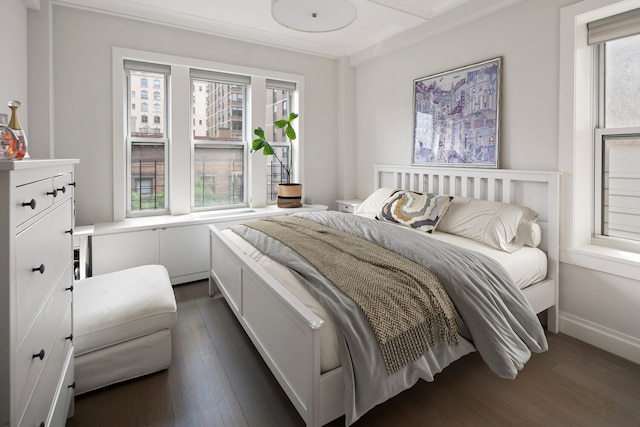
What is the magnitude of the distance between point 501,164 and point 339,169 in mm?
2289

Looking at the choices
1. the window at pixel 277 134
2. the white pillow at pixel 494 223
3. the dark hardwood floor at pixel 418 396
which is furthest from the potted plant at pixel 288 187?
the dark hardwood floor at pixel 418 396

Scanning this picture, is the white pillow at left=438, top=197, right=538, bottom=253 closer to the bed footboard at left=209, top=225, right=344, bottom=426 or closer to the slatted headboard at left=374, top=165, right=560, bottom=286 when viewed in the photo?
the slatted headboard at left=374, top=165, right=560, bottom=286

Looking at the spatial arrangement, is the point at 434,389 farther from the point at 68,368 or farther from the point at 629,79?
the point at 629,79

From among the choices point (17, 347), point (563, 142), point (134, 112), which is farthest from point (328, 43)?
point (17, 347)

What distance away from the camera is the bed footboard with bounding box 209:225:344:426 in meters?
1.44

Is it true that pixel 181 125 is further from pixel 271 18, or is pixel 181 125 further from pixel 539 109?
pixel 539 109

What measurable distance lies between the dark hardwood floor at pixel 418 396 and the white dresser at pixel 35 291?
0.40 meters

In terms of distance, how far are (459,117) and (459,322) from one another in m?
2.25

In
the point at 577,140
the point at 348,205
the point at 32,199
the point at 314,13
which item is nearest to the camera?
the point at 32,199

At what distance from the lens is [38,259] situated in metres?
1.14

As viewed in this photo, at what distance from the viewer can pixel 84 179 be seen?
3.41 m

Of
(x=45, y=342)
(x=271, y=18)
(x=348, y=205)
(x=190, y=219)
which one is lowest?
(x=45, y=342)

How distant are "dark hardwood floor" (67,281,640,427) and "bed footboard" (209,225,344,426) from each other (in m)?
0.23

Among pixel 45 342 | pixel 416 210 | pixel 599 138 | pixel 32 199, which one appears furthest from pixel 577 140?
pixel 45 342
